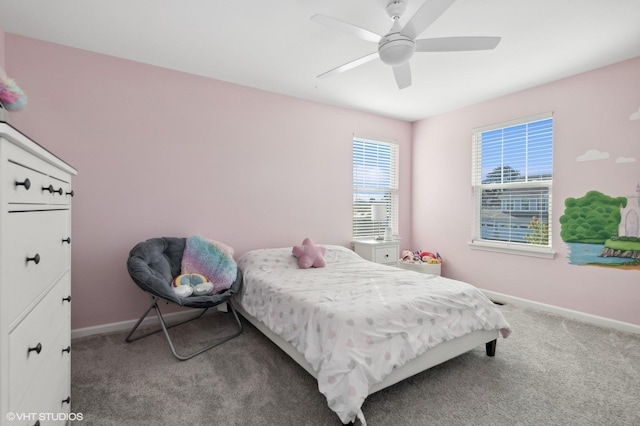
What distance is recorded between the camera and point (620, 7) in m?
2.16

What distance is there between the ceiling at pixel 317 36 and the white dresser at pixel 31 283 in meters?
1.54

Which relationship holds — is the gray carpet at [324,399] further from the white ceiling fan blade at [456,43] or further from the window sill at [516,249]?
the white ceiling fan blade at [456,43]

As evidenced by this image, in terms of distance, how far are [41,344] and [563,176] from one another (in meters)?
4.37

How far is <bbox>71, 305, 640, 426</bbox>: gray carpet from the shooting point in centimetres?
173

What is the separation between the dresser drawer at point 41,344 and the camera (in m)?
0.88

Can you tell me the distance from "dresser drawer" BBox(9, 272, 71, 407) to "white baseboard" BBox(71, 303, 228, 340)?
4.81ft

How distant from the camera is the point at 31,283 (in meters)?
1.02

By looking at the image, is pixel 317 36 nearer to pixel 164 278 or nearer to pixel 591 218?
pixel 164 278

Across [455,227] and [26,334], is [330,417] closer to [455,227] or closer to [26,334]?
[26,334]

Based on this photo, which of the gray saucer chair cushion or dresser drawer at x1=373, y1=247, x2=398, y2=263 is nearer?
the gray saucer chair cushion

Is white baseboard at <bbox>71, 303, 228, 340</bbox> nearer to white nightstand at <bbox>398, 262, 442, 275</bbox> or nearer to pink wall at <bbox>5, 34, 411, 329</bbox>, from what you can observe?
pink wall at <bbox>5, 34, 411, 329</bbox>

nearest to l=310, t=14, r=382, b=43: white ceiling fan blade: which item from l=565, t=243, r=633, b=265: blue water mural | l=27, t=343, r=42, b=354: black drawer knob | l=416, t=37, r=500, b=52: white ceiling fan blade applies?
l=416, t=37, r=500, b=52: white ceiling fan blade

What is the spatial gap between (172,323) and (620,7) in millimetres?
4457

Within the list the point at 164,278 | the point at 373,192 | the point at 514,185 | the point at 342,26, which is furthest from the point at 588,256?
the point at 164,278
